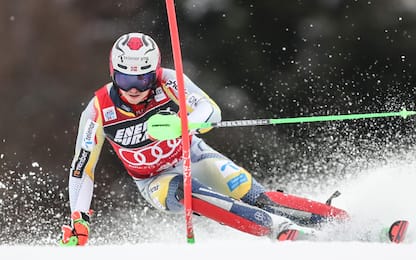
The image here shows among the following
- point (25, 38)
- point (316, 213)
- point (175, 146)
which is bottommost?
point (316, 213)

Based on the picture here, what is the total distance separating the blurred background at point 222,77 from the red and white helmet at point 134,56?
2658 mm

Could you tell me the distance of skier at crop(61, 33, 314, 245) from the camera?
3105 millimetres

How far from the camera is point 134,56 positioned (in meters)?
3.10

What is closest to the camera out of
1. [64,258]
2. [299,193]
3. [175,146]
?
[64,258]

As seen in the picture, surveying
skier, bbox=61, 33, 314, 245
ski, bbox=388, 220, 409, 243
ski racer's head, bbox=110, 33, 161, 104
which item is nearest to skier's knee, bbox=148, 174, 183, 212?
skier, bbox=61, 33, 314, 245

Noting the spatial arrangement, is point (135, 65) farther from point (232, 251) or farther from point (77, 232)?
point (232, 251)

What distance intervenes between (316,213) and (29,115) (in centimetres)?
330

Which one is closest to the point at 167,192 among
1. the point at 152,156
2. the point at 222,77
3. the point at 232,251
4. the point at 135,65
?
the point at 152,156

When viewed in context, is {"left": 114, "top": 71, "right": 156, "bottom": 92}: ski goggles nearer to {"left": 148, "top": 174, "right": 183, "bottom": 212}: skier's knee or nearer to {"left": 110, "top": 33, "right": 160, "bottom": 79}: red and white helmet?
{"left": 110, "top": 33, "right": 160, "bottom": 79}: red and white helmet

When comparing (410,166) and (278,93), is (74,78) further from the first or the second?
(410,166)

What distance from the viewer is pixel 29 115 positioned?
19.6ft

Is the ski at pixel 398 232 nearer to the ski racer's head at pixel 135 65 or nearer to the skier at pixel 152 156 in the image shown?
the skier at pixel 152 156

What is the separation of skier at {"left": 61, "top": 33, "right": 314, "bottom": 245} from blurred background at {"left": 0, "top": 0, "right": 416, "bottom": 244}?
230 cm

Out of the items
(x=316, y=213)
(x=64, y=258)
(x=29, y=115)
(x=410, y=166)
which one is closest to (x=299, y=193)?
(x=410, y=166)
